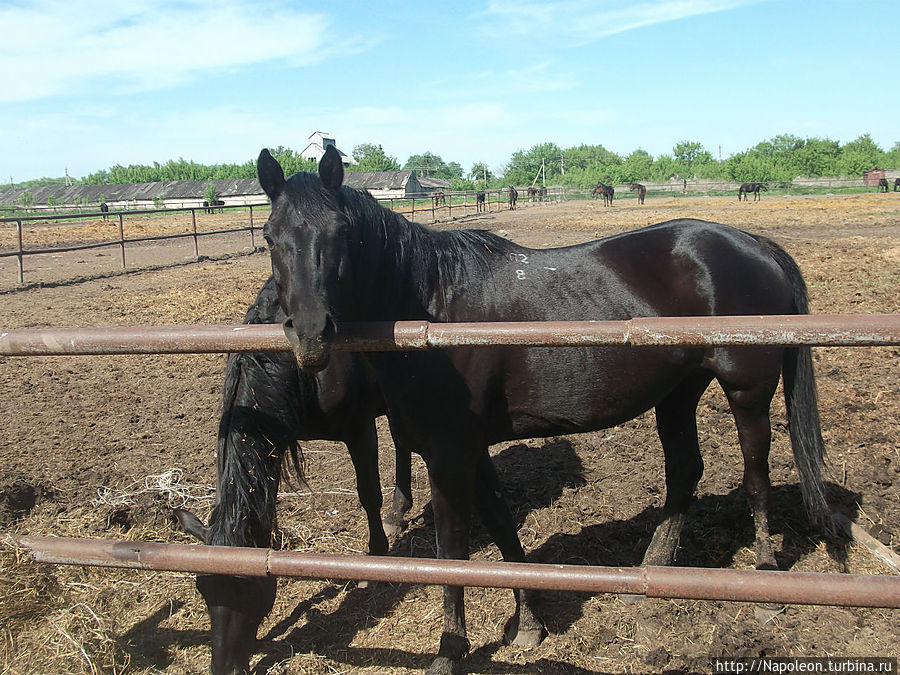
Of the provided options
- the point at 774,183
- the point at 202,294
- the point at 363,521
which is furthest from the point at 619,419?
the point at 774,183

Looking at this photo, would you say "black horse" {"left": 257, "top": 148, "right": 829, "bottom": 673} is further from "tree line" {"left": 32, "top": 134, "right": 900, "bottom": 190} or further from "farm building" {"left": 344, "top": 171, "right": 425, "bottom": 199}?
"farm building" {"left": 344, "top": 171, "right": 425, "bottom": 199}

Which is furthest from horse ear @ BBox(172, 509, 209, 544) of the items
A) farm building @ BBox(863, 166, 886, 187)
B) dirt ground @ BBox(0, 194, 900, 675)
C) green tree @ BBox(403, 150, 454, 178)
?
green tree @ BBox(403, 150, 454, 178)

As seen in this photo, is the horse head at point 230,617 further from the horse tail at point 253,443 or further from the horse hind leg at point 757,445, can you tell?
the horse hind leg at point 757,445

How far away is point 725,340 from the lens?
161 centimetres

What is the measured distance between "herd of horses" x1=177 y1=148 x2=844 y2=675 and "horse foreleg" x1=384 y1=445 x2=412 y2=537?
76 centimetres

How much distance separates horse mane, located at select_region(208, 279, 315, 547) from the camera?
250 centimetres

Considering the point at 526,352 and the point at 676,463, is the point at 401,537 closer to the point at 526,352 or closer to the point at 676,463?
the point at 676,463

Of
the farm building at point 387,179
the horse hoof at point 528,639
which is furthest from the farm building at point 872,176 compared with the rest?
the horse hoof at point 528,639

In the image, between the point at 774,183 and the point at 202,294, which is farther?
the point at 774,183

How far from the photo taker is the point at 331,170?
2178 mm

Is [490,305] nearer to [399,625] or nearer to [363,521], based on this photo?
[399,625]

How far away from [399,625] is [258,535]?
3.00ft

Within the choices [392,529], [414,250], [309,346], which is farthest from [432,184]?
[309,346]

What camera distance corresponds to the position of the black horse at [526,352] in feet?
→ 7.22
